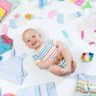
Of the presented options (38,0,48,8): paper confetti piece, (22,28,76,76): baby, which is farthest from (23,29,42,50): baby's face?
(38,0,48,8): paper confetti piece

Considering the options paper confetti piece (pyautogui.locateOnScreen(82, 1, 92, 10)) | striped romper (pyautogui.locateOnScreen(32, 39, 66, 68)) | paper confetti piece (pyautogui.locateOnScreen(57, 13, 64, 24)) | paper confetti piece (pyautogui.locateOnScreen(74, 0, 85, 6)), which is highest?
paper confetti piece (pyautogui.locateOnScreen(74, 0, 85, 6))

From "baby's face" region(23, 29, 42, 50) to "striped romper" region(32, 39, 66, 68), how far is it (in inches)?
0.7

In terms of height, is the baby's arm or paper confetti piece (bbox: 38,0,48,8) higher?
paper confetti piece (bbox: 38,0,48,8)

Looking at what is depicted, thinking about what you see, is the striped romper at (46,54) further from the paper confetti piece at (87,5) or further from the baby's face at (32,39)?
the paper confetti piece at (87,5)

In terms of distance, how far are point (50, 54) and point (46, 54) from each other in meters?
0.01

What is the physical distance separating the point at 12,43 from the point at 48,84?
0.17 m

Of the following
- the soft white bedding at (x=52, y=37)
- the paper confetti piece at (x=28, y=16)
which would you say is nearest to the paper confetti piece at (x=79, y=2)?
the soft white bedding at (x=52, y=37)

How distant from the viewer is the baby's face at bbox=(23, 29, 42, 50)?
3.29 ft

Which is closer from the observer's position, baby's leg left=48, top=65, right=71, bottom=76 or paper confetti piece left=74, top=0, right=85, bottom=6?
baby's leg left=48, top=65, right=71, bottom=76

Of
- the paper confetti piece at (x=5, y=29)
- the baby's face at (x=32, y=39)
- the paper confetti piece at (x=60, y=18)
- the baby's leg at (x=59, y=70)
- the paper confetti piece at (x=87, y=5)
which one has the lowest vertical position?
the baby's leg at (x=59, y=70)

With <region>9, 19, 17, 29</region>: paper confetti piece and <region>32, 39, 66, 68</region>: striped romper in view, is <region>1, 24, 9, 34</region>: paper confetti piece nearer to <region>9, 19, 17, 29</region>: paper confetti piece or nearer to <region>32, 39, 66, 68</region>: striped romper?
<region>9, 19, 17, 29</region>: paper confetti piece

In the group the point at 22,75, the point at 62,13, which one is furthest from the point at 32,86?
the point at 62,13

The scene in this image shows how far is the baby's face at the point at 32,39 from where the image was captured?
100 centimetres

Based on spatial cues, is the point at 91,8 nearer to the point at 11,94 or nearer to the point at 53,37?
the point at 53,37
